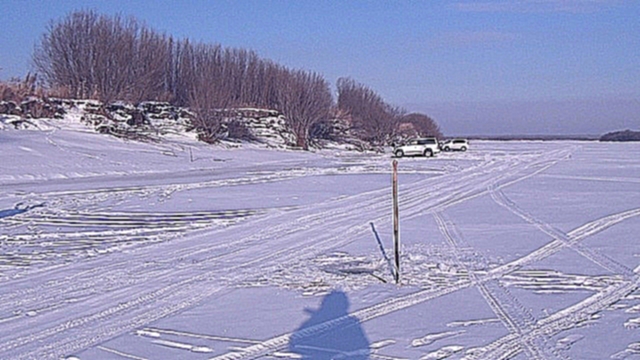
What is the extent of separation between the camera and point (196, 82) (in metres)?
72.5

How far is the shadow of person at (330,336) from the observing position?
674 centimetres

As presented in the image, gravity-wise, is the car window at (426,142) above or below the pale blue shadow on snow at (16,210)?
above

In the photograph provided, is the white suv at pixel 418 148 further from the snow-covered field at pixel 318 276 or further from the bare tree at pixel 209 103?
the snow-covered field at pixel 318 276

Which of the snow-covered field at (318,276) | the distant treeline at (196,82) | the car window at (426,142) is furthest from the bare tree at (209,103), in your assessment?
the snow-covered field at (318,276)

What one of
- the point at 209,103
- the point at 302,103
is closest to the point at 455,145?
the point at 302,103

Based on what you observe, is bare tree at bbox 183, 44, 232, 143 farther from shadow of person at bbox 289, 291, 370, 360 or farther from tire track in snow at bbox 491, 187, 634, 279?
shadow of person at bbox 289, 291, 370, 360

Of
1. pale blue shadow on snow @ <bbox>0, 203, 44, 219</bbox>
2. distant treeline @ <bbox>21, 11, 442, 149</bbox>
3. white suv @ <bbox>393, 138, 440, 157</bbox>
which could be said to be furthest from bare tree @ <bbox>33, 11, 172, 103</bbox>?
pale blue shadow on snow @ <bbox>0, 203, 44, 219</bbox>

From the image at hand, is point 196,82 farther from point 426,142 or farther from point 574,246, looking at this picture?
point 574,246

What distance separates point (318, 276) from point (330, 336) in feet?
10.1

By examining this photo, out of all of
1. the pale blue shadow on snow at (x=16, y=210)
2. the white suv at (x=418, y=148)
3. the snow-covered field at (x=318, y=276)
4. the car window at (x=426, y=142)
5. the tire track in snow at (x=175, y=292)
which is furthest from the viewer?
the car window at (x=426, y=142)

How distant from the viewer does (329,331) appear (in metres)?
7.52

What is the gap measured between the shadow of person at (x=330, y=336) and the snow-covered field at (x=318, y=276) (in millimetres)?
20

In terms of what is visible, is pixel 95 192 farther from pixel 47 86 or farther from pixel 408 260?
pixel 47 86

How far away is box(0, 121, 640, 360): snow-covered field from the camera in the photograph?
23.5ft
